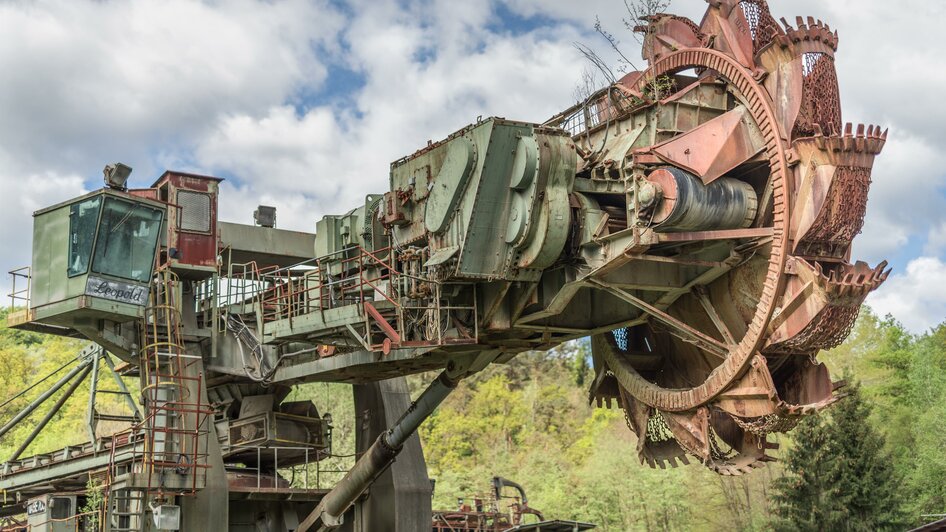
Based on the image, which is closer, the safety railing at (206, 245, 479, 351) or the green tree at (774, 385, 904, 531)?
the safety railing at (206, 245, 479, 351)

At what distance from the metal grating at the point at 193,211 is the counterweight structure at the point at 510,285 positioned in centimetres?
4

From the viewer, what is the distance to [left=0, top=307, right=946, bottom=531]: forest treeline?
1086 inches

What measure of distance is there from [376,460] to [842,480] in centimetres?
1321

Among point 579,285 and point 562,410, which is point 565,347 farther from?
point 579,285

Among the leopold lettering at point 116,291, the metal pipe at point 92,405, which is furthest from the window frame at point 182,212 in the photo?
the metal pipe at point 92,405

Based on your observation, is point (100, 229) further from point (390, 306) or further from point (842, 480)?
point (842, 480)

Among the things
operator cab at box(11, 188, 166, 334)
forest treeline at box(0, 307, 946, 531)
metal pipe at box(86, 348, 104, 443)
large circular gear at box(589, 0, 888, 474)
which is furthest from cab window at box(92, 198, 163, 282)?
large circular gear at box(589, 0, 888, 474)

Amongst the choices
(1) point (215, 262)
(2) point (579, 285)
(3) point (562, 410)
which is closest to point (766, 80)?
(2) point (579, 285)

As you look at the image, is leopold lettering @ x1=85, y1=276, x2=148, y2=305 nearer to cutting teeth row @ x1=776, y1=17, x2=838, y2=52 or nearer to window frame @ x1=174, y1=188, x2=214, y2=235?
window frame @ x1=174, y1=188, x2=214, y2=235

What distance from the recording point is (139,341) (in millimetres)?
20141

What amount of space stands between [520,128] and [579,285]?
2482 millimetres

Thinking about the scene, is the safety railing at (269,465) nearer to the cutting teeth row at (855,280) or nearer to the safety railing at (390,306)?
the safety railing at (390,306)

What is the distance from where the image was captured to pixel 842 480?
2691 cm

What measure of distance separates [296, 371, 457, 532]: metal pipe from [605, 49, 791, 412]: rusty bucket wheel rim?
405cm
